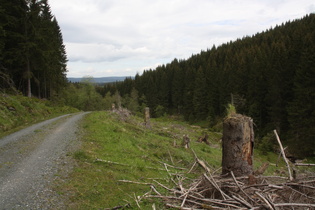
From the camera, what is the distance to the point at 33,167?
7352mm

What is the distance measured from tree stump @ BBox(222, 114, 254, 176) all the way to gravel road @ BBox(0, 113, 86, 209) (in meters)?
3.96

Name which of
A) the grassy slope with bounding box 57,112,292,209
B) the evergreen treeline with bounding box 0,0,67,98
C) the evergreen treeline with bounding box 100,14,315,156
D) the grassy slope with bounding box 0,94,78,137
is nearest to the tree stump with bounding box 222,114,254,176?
the grassy slope with bounding box 57,112,292,209

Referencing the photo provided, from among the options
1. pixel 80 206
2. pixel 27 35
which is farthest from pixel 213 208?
pixel 27 35

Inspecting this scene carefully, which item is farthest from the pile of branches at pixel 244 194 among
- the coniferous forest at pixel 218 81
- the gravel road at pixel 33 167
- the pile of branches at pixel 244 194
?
the coniferous forest at pixel 218 81

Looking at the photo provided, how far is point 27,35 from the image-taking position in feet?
94.7

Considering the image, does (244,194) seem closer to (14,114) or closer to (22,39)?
(14,114)

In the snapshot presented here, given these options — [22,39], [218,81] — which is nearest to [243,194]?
[22,39]

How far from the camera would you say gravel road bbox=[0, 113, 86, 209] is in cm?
513

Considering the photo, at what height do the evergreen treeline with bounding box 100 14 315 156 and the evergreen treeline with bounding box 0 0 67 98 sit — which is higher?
the evergreen treeline with bounding box 0 0 67 98

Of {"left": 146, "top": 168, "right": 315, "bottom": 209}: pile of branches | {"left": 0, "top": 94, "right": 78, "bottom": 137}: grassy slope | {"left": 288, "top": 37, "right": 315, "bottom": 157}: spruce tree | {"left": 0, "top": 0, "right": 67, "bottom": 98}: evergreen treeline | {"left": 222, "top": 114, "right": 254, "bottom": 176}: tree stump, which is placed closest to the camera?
{"left": 146, "top": 168, "right": 315, "bottom": 209}: pile of branches

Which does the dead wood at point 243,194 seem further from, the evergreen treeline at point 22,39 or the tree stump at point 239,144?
the evergreen treeline at point 22,39

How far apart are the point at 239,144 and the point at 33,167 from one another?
6.49m

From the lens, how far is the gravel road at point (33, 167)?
5129 millimetres

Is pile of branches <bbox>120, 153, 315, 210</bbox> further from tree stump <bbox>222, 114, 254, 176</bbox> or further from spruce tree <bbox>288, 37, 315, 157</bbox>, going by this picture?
spruce tree <bbox>288, 37, 315, 157</bbox>
